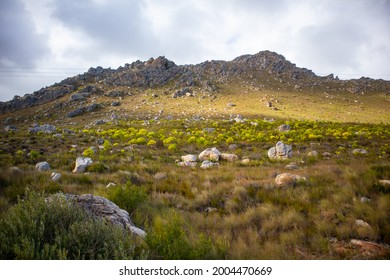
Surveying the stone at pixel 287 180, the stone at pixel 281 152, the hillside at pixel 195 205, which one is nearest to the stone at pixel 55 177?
the hillside at pixel 195 205

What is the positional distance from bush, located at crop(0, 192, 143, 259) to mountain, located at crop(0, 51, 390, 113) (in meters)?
59.4

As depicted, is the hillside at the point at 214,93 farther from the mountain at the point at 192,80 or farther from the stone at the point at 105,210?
the stone at the point at 105,210

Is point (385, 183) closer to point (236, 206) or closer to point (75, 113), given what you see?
point (236, 206)

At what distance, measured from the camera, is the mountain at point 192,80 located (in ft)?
218

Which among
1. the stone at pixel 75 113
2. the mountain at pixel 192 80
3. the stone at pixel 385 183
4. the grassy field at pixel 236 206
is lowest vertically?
the grassy field at pixel 236 206

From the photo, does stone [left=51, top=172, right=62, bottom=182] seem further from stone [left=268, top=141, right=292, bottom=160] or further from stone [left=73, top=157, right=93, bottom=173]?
stone [left=268, top=141, right=292, bottom=160]

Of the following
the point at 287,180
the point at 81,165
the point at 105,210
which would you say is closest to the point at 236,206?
the point at 287,180

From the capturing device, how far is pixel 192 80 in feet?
233

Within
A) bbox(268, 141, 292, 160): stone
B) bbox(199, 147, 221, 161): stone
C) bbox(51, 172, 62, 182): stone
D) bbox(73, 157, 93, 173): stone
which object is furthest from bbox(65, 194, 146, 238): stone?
bbox(268, 141, 292, 160): stone

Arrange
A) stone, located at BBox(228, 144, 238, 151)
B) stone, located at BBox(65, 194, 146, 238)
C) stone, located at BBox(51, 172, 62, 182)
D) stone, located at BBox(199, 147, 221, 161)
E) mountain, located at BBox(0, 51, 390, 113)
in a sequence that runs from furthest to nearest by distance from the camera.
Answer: mountain, located at BBox(0, 51, 390, 113) → stone, located at BBox(228, 144, 238, 151) → stone, located at BBox(199, 147, 221, 161) → stone, located at BBox(51, 172, 62, 182) → stone, located at BBox(65, 194, 146, 238)

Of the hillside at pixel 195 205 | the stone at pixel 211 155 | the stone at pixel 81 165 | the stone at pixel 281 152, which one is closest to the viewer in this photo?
the hillside at pixel 195 205

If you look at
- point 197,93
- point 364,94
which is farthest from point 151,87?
point 364,94

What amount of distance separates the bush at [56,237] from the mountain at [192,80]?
59401 millimetres

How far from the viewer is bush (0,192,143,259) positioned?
2.65 metres
